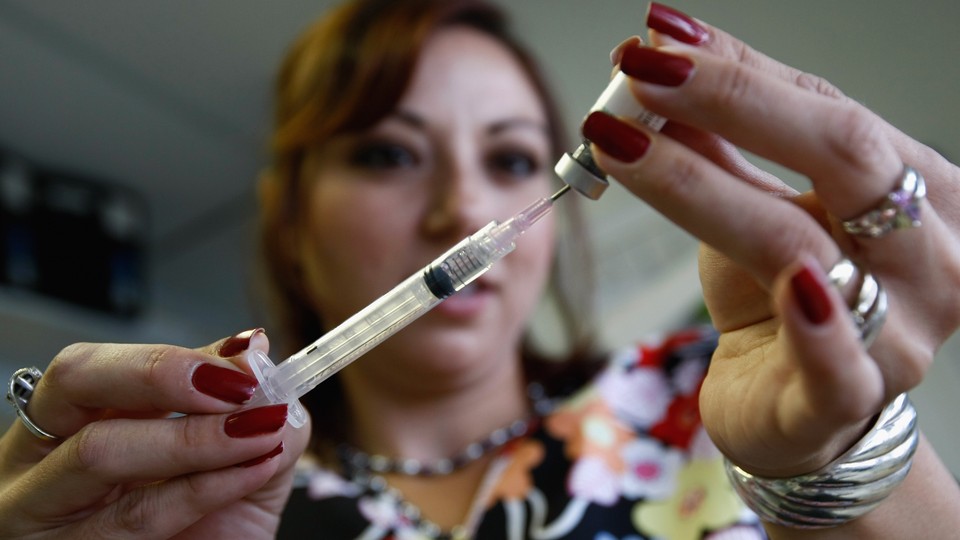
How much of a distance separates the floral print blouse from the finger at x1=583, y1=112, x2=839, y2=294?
39 centimetres

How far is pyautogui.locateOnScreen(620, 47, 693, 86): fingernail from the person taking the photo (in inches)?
14.3

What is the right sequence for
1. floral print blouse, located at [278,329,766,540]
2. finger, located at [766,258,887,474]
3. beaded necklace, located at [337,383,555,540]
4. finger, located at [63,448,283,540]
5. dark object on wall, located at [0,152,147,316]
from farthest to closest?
dark object on wall, located at [0,152,147,316]
beaded necklace, located at [337,383,555,540]
floral print blouse, located at [278,329,766,540]
finger, located at [63,448,283,540]
finger, located at [766,258,887,474]

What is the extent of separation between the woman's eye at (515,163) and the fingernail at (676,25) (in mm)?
519

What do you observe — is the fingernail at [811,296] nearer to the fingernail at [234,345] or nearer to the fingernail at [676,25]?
the fingernail at [676,25]

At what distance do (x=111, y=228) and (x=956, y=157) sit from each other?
5.06 ft

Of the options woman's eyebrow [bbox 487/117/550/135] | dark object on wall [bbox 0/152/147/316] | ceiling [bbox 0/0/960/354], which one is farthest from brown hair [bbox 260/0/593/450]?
dark object on wall [bbox 0/152/147/316]

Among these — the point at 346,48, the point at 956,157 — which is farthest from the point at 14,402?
the point at 956,157

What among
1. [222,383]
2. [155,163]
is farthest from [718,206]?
[155,163]

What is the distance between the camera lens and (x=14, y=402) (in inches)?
18.0

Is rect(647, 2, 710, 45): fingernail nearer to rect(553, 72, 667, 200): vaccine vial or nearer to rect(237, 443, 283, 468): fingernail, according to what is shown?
rect(553, 72, 667, 200): vaccine vial

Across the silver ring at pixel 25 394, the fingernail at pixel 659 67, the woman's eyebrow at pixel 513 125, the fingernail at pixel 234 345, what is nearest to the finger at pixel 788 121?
the fingernail at pixel 659 67

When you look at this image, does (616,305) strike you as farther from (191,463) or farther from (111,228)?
(191,463)

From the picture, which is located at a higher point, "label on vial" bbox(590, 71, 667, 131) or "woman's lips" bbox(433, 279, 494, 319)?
"label on vial" bbox(590, 71, 667, 131)

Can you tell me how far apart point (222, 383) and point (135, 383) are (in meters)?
0.05
